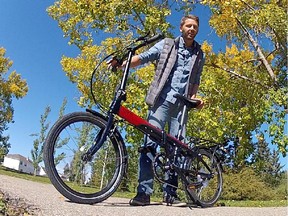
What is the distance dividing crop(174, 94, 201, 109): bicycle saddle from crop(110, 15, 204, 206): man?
0.16 ft

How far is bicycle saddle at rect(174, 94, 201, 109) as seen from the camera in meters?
3.81

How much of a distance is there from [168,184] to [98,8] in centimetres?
868

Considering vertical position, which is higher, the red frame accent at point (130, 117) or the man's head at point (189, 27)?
the man's head at point (189, 27)

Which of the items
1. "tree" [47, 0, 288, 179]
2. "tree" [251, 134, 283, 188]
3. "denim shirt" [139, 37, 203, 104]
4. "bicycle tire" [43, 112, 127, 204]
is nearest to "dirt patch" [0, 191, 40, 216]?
"bicycle tire" [43, 112, 127, 204]

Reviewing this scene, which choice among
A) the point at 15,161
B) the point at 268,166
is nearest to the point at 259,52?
the point at 268,166

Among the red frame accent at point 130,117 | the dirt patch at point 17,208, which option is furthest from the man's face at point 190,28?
the dirt patch at point 17,208

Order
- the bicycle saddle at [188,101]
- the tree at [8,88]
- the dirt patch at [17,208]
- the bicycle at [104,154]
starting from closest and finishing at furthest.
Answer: the dirt patch at [17,208] → the bicycle at [104,154] → the bicycle saddle at [188,101] → the tree at [8,88]

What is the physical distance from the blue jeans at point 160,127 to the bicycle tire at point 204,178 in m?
0.27

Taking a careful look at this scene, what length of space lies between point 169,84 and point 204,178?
4.26ft

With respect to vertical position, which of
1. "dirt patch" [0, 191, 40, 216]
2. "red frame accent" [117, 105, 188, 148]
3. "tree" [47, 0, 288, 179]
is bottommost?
"dirt patch" [0, 191, 40, 216]

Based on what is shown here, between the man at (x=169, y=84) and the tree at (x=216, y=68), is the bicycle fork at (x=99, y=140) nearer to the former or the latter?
the man at (x=169, y=84)

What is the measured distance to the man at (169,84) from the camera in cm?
363

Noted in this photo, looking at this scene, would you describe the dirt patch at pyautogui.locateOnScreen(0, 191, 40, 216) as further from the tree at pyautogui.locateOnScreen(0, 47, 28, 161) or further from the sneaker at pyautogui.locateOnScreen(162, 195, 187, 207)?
the tree at pyautogui.locateOnScreen(0, 47, 28, 161)

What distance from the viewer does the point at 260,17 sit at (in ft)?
31.8
